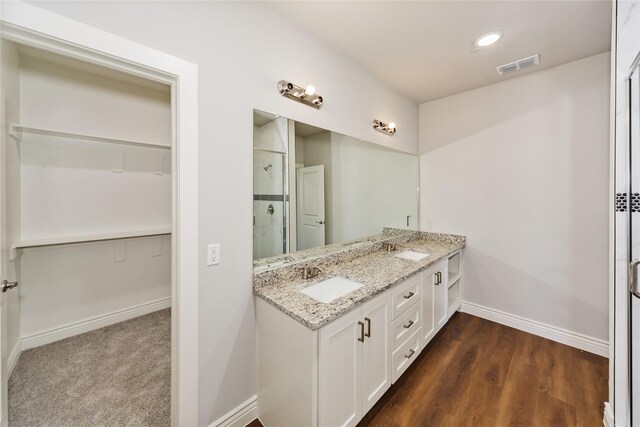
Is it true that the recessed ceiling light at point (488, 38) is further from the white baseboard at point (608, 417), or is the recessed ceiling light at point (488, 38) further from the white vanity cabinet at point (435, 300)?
the white baseboard at point (608, 417)

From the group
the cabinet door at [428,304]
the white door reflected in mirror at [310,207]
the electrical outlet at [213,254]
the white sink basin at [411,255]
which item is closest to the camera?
the electrical outlet at [213,254]

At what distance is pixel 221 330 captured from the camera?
1427 mm

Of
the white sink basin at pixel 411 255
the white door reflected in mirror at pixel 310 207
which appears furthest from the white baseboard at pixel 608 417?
the white door reflected in mirror at pixel 310 207

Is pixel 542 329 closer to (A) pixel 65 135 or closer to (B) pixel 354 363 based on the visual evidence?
(B) pixel 354 363

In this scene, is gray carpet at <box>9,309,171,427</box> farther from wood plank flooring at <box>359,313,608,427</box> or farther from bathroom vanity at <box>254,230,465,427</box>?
wood plank flooring at <box>359,313,608,427</box>

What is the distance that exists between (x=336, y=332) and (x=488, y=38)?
2.42 m

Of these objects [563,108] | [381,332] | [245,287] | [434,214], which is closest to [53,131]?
[245,287]

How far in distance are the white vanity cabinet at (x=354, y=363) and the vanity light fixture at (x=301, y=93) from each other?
1.46 meters

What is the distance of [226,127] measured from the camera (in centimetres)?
142

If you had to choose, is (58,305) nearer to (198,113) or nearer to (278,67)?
(198,113)

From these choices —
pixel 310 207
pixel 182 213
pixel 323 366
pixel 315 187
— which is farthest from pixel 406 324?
pixel 182 213

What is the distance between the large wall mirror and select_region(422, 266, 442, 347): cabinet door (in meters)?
0.78

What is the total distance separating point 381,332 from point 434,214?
206cm

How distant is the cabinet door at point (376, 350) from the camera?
4.75 feet
